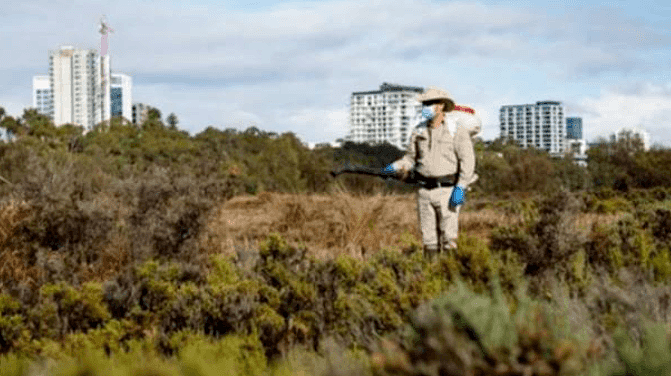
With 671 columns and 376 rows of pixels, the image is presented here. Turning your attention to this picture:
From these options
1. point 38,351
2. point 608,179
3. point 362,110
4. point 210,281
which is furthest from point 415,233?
point 362,110

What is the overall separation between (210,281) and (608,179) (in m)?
37.9

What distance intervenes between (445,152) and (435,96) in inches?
20.4

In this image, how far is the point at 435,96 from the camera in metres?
9.83

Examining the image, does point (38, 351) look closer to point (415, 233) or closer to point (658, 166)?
point (415, 233)

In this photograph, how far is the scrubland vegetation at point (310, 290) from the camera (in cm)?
301

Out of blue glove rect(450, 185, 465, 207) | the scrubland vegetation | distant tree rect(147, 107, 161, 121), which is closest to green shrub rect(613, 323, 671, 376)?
the scrubland vegetation

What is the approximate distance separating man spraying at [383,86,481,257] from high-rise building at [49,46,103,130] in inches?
3327

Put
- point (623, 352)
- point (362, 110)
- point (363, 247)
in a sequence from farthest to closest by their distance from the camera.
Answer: point (362, 110)
point (363, 247)
point (623, 352)

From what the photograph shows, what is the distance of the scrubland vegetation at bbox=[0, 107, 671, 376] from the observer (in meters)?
3.01

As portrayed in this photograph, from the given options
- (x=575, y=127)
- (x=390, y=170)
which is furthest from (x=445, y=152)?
(x=575, y=127)

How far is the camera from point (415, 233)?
49.3ft

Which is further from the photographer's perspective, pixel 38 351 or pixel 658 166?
pixel 658 166

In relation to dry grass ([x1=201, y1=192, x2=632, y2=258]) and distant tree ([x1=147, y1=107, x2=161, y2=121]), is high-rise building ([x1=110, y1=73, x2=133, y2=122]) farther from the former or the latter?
dry grass ([x1=201, y1=192, x2=632, y2=258])

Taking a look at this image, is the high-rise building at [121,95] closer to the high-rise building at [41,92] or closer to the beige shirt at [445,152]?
the high-rise building at [41,92]
